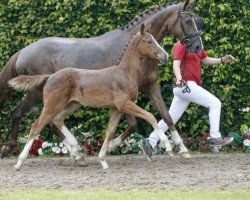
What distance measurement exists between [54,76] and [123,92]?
3.04 ft

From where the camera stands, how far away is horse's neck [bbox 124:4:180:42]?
10.2 meters

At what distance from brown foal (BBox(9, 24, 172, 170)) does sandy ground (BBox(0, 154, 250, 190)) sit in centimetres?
37

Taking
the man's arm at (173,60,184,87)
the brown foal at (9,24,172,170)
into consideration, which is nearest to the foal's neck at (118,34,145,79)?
the brown foal at (9,24,172,170)

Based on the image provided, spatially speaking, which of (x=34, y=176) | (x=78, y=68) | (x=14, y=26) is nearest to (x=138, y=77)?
(x=78, y=68)

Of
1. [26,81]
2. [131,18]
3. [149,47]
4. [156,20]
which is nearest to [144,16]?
[156,20]

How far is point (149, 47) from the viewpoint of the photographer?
31.3 feet

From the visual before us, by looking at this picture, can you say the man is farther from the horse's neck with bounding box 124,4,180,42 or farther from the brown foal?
the brown foal

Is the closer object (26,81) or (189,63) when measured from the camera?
(26,81)

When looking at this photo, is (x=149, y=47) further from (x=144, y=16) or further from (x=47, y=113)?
(x=47, y=113)

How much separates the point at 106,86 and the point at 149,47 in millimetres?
743

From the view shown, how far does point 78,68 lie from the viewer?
10.4 metres

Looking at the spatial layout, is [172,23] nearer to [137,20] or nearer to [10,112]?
[137,20]

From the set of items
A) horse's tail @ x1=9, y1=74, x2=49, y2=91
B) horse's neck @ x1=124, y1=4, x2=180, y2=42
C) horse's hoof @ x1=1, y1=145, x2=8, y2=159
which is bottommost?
horse's hoof @ x1=1, y1=145, x2=8, y2=159

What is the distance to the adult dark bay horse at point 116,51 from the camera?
10102 mm
